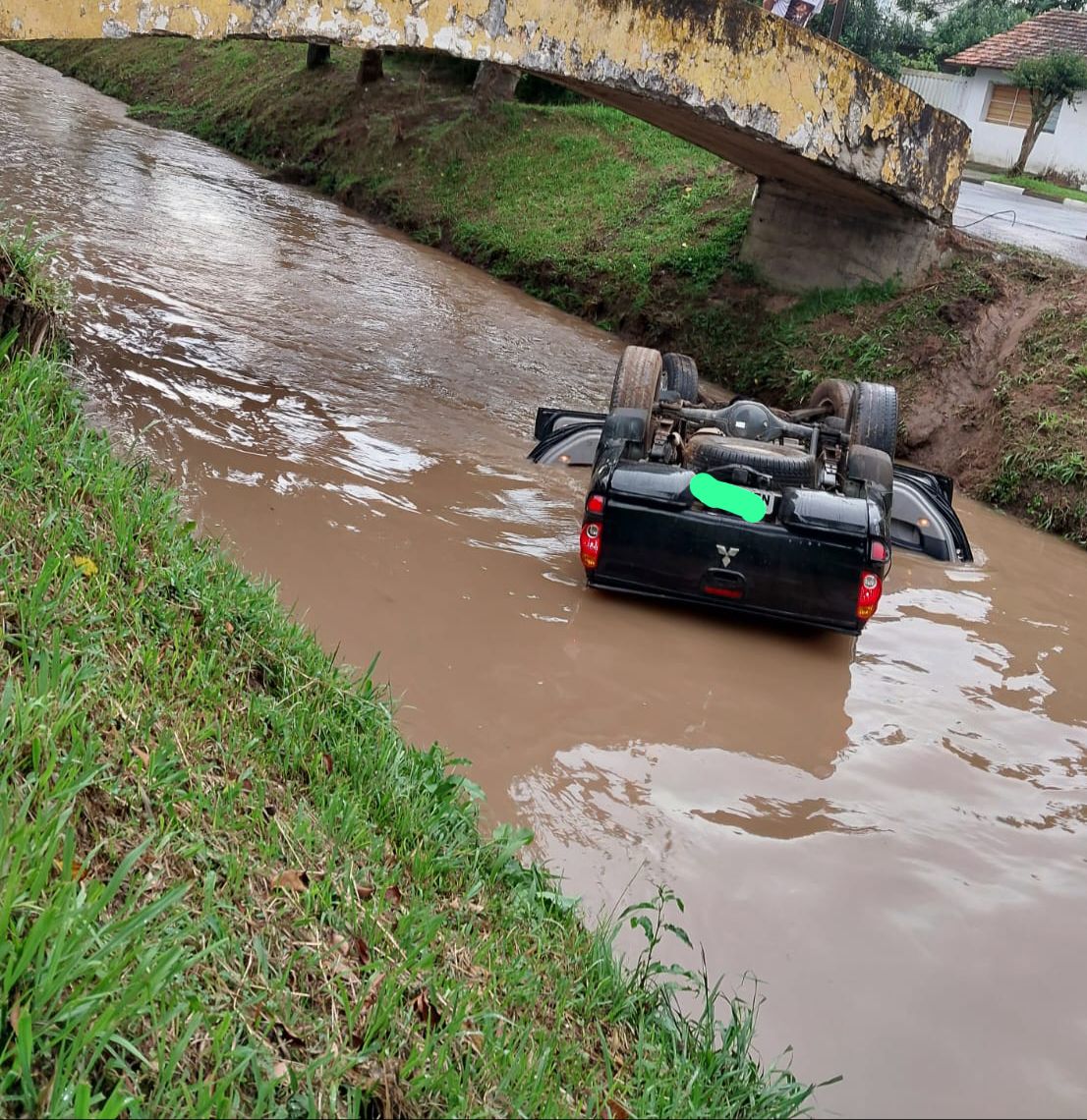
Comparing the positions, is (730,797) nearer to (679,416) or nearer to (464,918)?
(464,918)

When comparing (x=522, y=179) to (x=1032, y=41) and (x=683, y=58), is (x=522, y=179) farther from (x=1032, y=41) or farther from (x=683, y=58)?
(x=1032, y=41)

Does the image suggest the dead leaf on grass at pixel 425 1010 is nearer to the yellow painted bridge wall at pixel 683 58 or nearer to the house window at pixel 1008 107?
the yellow painted bridge wall at pixel 683 58

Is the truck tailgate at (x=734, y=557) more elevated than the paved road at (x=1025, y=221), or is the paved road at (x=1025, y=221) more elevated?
the paved road at (x=1025, y=221)

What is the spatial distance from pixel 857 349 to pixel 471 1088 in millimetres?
12889

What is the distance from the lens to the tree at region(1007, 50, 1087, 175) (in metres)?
30.2

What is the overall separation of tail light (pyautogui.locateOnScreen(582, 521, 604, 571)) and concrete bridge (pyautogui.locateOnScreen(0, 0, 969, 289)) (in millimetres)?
4173

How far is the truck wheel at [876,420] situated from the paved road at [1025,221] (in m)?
7.49

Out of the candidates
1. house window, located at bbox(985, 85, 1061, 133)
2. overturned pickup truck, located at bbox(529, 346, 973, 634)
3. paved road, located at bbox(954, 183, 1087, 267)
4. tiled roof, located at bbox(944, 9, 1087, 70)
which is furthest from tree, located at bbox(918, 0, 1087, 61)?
overturned pickup truck, located at bbox(529, 346, 973, 634)

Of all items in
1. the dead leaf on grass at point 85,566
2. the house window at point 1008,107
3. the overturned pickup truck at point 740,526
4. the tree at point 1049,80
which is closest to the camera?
the dead leaf on grass at point 85,566

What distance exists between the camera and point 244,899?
340 centimetres

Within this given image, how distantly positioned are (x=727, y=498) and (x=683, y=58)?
526cm

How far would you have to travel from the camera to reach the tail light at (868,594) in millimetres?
7355

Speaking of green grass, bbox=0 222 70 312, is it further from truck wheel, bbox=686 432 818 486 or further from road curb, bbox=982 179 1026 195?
road curb, bbox=982 179 1026 195

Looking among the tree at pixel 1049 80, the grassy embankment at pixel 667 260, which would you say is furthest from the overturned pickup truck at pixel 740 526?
the tree at pixel 1049 80
